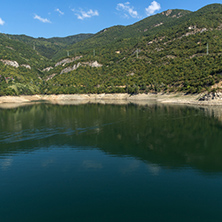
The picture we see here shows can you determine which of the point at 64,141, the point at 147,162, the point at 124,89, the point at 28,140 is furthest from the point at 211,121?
the point at 124,89

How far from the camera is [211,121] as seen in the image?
209 ft

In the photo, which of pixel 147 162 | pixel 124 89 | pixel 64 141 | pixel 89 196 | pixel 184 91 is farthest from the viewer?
pixel 124 89

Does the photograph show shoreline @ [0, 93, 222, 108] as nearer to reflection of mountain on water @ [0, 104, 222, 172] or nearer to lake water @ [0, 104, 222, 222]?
reflection of mountain on water @ [0, 104, 222, 172]

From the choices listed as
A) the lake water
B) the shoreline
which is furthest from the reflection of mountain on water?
the shoreline

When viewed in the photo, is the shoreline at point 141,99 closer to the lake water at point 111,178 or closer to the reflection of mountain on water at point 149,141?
the reflection of mountain on water at point 149,141

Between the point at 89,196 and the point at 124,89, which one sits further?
the point at 124,89

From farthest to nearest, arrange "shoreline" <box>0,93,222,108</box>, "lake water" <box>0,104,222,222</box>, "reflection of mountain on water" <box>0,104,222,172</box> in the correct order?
"shoreline" <box>0,93,222,108</box>, "reflection of mountain on water" <box>0,104,222,172</box>, "lake water" <box>0,104,222,222</box>

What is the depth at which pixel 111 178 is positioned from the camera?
2516cm

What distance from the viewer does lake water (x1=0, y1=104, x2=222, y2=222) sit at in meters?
18.4

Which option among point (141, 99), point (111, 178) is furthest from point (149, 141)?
point (141, 99)

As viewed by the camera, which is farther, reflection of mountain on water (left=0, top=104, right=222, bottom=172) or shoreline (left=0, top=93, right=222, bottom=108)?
shoreline (left=0, top=93, right=222, bottom=108)

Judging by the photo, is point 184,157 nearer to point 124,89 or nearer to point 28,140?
point 28,140

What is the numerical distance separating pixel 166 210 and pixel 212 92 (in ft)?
363

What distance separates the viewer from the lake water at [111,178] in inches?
723
